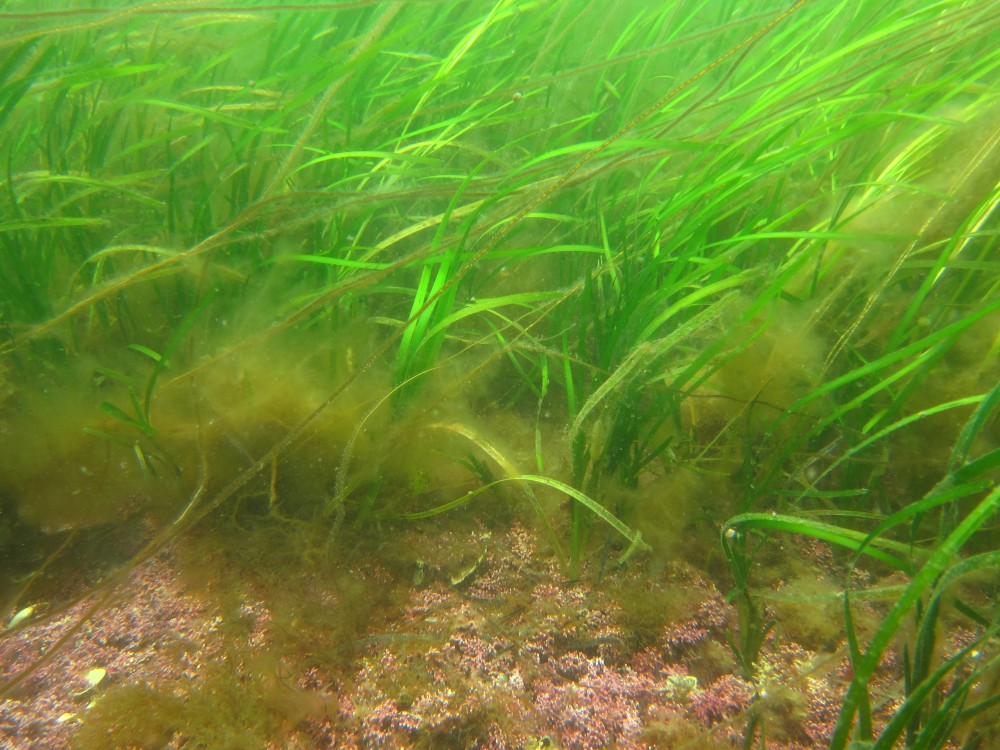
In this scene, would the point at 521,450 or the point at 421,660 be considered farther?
the point at 521,450

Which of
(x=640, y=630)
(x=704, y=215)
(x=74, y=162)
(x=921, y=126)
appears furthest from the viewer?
(x=74, y=162)

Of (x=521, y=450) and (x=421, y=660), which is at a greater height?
(x=521, y=450)

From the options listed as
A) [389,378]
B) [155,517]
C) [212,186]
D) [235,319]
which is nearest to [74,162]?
[212,186]

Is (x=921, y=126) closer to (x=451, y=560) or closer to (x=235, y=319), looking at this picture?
(x=451, y=560)

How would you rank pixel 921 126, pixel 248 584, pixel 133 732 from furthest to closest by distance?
pixel 921 126 → pixel 248 584 → pixel 133 732
